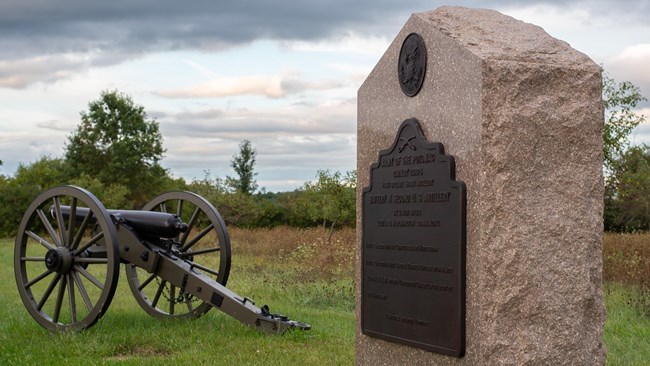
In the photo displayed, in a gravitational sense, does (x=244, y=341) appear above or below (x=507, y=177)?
below

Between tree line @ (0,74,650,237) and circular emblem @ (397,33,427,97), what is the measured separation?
1506cm

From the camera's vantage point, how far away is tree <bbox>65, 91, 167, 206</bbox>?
42.1 m

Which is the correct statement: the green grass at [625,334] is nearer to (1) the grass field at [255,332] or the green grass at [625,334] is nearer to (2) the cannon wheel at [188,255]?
(1) the grass field at [255,332]

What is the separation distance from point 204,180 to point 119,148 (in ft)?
22.3

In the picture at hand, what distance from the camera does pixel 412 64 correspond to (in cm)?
536

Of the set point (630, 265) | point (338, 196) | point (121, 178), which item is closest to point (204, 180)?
point (121, 178)

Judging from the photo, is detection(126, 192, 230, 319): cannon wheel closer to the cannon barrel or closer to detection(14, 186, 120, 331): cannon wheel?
the cannon barrel

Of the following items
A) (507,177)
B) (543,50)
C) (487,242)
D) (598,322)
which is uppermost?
(543,50)

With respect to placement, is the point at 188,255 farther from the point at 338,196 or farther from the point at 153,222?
the point at 338,196

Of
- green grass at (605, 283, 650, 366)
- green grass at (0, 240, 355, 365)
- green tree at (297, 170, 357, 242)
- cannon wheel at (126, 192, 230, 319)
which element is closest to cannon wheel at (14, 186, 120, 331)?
green grass at (0, 240, 355, 365)

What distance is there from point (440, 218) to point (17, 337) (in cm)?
541

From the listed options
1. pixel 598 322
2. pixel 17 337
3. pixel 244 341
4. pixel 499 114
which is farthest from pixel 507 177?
pixel 17 337

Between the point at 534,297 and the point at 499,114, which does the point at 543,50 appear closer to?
the point at 499,114

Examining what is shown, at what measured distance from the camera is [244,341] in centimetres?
796
